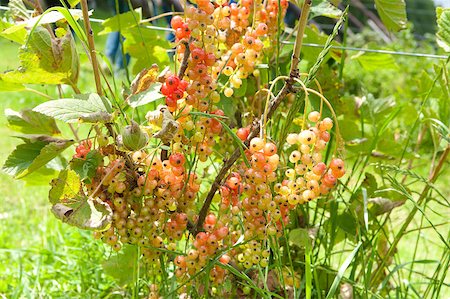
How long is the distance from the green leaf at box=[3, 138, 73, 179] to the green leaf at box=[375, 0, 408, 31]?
18.4 inches

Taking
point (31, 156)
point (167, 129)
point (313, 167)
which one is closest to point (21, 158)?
point (31, 156)

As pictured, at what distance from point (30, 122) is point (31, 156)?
9 centimetres

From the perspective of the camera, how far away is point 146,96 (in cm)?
67

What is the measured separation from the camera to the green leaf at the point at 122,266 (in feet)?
3.30

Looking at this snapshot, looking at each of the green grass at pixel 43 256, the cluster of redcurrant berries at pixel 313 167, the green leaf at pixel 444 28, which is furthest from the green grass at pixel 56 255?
the green leaf at pixel 444 28

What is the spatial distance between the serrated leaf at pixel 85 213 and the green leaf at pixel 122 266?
0.34 metres

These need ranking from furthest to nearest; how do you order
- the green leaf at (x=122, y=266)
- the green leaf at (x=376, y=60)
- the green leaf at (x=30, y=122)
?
the green leaf at (x=376, y=60) → the green leaf at (x=122, y=266) → the green leaf at (x=30, y=122)

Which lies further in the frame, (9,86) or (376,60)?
(376,60)

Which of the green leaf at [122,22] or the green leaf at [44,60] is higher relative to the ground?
the green leaf at [44,60]

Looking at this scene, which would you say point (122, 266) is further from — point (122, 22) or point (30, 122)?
point (122, 22)

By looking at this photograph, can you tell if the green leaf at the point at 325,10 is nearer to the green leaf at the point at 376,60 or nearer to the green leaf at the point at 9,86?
the green leaf at the point at 376,60

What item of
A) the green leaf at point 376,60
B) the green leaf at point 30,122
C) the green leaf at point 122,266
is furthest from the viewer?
the green leaf at point 376,60

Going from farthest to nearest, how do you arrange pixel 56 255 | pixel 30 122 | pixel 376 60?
pixel 56 255 → pixel 376 60 → pixel 30 122

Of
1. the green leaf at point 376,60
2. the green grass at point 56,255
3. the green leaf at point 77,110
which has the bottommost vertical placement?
the green grass at point 56,255
